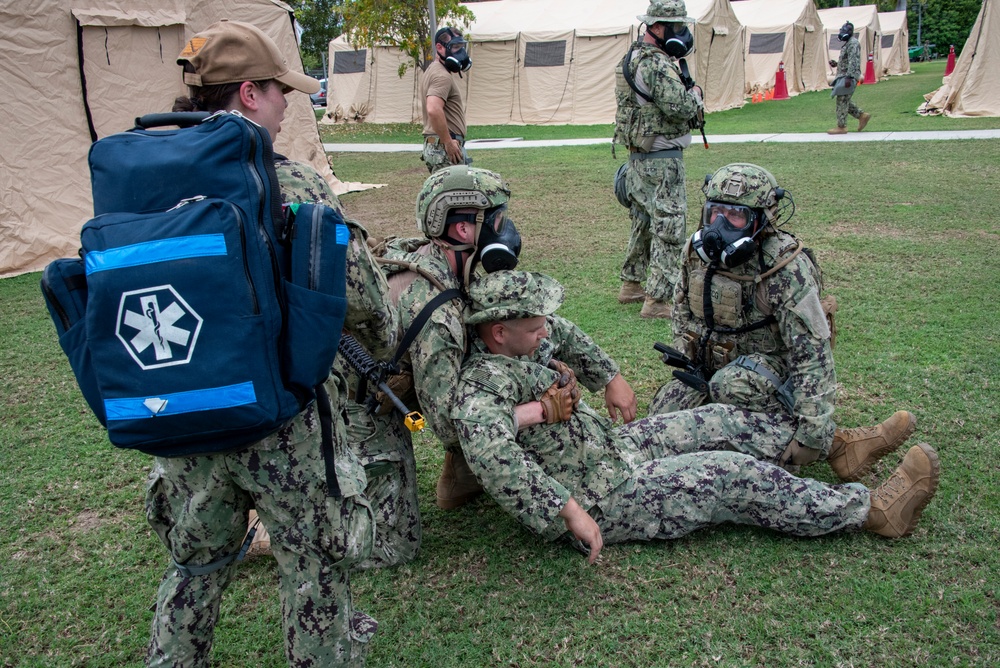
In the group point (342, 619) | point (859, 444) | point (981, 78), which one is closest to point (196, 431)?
point (342, 619)

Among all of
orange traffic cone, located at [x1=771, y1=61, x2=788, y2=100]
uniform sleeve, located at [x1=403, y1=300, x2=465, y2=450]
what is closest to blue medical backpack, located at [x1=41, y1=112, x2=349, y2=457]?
uniform sleeve, located at [x1=403, y1=300, x2=465, y2=450]

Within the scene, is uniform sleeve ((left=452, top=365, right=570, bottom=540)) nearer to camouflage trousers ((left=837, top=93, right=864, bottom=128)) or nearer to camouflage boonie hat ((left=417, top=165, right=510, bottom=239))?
camouflage boonie hat ((left=417, top=165, right=510, bottom=239))

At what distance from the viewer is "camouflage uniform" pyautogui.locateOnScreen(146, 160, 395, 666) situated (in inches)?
84.7

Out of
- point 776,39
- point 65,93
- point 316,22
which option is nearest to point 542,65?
point 776,39

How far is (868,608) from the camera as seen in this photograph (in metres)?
2.96

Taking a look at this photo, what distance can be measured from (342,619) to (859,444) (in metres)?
2.61

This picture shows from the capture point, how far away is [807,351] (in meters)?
3.72

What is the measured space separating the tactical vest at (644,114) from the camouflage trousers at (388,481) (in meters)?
4.02

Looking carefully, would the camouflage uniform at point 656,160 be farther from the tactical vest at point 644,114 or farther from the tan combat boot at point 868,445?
the tan combat boot at point 868,445

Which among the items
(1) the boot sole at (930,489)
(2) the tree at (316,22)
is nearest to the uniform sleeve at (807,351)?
(1) the boot sole at (930,489)

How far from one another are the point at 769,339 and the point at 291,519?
2.74m

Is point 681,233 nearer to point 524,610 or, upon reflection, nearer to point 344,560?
point 524,610

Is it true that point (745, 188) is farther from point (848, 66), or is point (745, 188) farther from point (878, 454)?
point (848, 66)

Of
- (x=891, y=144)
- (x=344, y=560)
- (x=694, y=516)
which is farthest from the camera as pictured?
(x=891, y=144)
